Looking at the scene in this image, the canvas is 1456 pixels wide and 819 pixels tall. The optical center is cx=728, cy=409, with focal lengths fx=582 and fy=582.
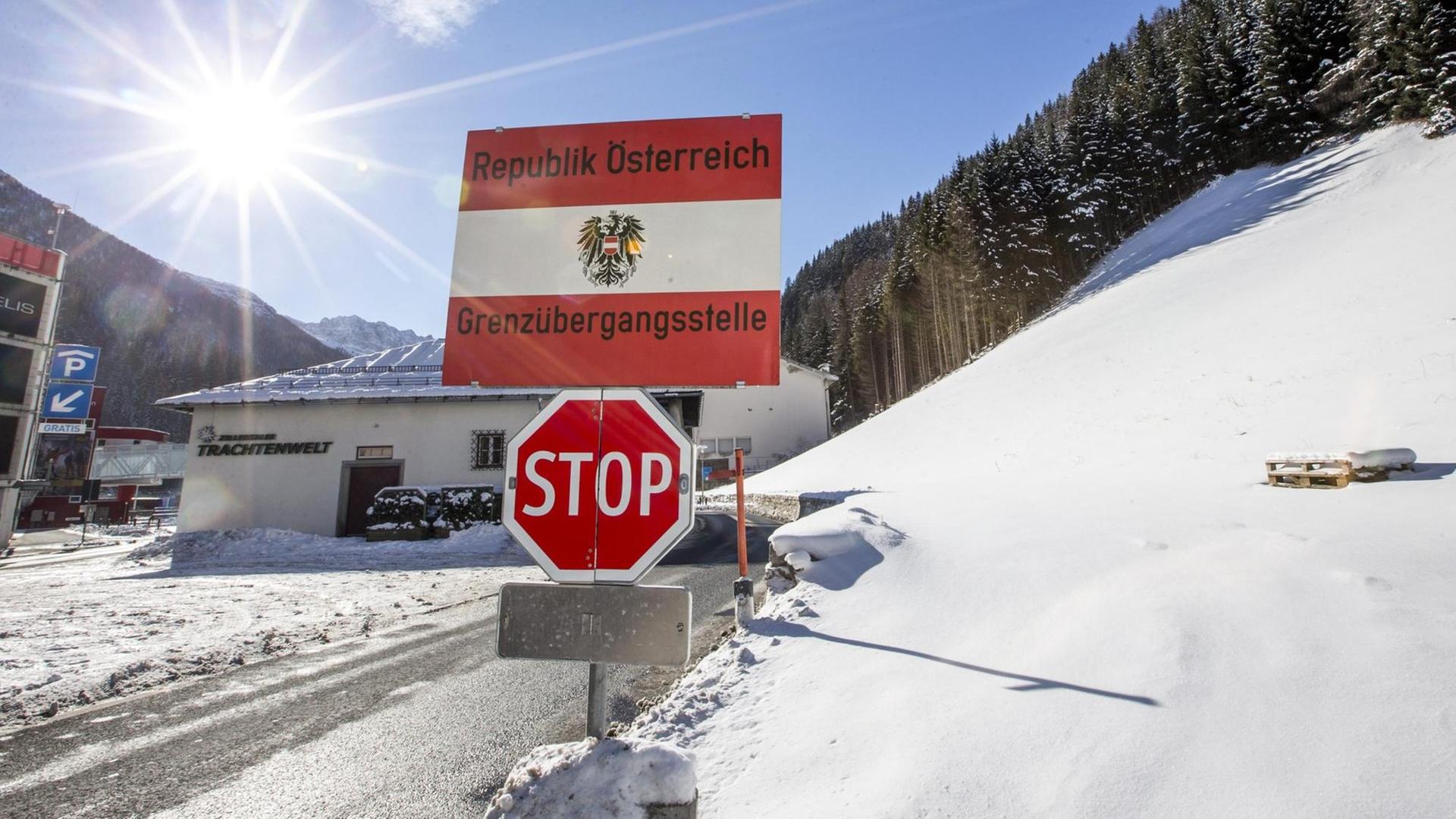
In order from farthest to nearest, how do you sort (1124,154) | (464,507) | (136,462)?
(1124,154) → (136,462) → (464,507)

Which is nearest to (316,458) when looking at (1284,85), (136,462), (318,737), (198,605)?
(198,605)

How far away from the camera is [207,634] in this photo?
5.81 meters

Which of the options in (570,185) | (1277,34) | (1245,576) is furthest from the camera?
(1277,34)

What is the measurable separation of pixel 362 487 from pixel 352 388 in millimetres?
3548

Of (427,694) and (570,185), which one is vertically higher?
(570,185)

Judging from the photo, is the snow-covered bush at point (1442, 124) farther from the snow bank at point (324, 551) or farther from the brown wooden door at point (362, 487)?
the brown wooden door at point (362, 487)

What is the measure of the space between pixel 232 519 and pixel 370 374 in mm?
6224

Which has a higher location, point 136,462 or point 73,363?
point 73,363

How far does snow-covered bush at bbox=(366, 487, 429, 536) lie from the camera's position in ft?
52.3

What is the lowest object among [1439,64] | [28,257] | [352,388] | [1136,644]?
[1136,644]

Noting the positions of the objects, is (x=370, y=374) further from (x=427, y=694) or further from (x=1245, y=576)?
(x=1245, y=576)

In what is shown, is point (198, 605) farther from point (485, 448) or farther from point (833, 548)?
point (485, 448)

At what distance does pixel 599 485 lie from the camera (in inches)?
82.3

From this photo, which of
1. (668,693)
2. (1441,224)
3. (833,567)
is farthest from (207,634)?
(1441,224)
